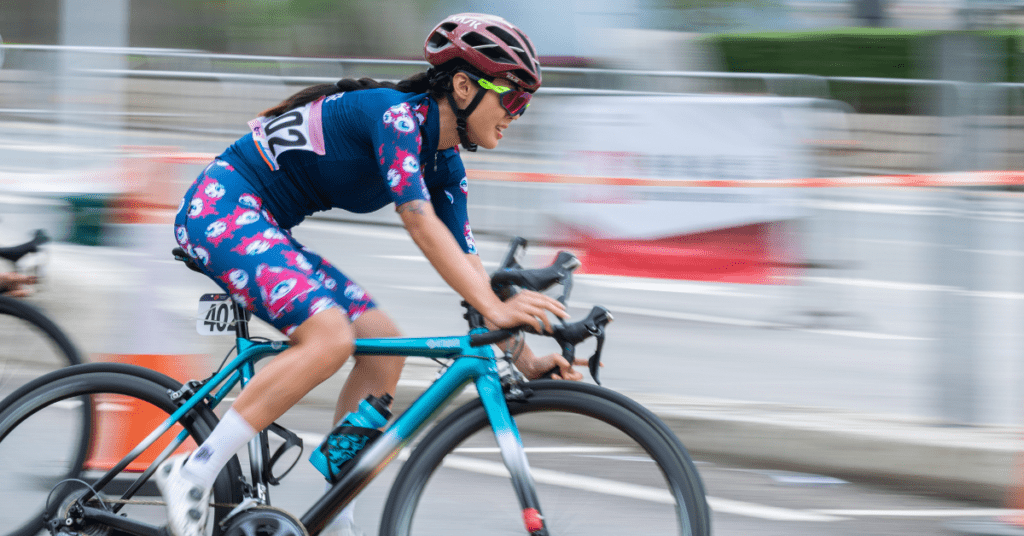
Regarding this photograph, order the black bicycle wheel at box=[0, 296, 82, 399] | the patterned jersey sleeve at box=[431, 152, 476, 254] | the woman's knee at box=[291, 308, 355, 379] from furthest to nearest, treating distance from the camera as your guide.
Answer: the black bicycle wheel at box=[0, 296, 82, 399] < the patterned jersey sleeve at box=[431, 152, 476, 254] < the woman's knee at box=[291, 308, 355, 379]

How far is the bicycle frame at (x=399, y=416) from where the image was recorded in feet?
9.17

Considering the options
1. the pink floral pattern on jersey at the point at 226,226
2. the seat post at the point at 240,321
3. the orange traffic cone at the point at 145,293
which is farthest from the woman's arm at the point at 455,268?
the orange traffic cone at the point at 145,293

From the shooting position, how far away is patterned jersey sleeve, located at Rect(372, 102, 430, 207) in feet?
9.05

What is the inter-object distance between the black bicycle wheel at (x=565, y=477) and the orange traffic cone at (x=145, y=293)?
1.25m

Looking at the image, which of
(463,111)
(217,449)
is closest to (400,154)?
(463,111)

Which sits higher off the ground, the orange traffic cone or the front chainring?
the orange traffic cone

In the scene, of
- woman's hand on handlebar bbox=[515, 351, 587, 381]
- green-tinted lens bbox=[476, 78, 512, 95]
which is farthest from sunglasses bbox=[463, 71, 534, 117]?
woman's hand on handlebar bbox=[515, 351, 587, 381]

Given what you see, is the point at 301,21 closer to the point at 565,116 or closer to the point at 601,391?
the point at 565,116

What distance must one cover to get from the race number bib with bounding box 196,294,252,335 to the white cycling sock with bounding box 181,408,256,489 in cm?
28

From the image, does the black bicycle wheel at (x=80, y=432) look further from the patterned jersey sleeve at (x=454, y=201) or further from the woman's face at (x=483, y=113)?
the woman's face at (x=483, y=113)

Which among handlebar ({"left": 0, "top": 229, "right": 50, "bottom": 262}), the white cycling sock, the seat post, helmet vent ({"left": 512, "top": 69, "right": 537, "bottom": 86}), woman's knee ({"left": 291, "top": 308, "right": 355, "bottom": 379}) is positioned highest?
handlebar ({"left": 0, "top": 229, "right": 50, "bottom": 262})

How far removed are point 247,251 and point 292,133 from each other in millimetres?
357

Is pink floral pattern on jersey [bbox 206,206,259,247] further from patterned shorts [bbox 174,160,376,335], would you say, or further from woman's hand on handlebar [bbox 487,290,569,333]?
woman's hand on handlebar [bbox 487,290,569,333]

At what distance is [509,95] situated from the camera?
113 inches
